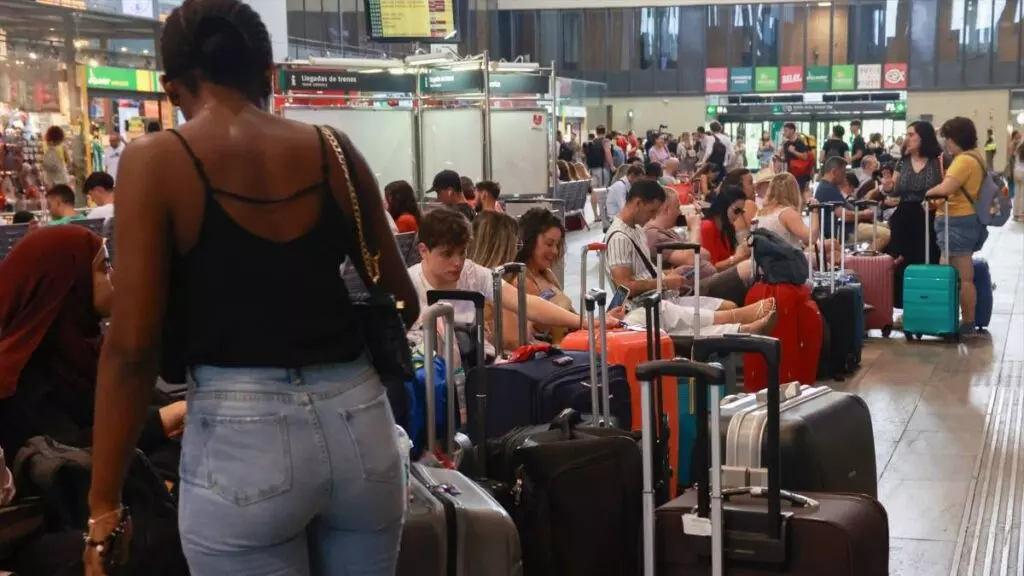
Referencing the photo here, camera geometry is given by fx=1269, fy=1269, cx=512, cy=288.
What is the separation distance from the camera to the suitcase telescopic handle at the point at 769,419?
10.3 ft

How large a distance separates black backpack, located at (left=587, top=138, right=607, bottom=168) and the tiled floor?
14670mm

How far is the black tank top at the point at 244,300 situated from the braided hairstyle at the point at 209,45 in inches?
5.3

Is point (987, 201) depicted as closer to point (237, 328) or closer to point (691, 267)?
point (691, 267)

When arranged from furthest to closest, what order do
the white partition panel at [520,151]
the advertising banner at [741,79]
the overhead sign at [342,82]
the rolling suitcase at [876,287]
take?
1. the advertising banner at [741,79]
2. the white partition panel at [520,151]
3. the overhead sign at [342,82]
4. the rolling suitcase at [876,287]

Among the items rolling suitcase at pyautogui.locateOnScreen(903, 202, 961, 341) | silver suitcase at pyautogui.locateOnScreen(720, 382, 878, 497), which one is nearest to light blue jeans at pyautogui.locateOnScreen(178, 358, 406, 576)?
silver suitcase at pyautogui.locateOnScreen(720, 382, 878, 497)

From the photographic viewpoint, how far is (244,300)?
71.8 inches

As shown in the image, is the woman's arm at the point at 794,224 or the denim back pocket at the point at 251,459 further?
the woman's arm at the point at 794,224

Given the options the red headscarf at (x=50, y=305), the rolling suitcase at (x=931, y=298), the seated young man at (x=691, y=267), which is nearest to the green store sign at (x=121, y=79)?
the seated young man at (x=691, y=267)

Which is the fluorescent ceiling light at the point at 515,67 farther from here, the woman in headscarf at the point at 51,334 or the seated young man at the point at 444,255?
the woman in headscarf at the point at 51,334

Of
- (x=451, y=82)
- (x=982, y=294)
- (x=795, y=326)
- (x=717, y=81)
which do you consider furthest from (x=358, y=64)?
(x=717, y=81)

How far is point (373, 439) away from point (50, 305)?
198cm

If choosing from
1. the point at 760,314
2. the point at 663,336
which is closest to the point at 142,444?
the point at 663,336

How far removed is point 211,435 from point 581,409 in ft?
8.62

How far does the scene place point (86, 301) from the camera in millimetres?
3617
